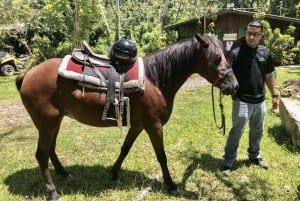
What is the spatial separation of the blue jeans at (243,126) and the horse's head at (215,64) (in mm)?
740

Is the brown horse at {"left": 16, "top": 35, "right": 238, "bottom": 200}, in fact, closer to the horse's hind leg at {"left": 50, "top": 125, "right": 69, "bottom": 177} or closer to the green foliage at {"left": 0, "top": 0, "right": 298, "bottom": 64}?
the horse's hind leg at {"left": 50, "top": 125, "right": 69, "bottom": 177}

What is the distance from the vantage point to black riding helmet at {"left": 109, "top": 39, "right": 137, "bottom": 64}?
3.76 metres

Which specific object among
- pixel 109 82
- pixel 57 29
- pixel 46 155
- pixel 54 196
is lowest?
pixel 54 196

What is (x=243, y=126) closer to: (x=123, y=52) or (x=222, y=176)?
(x=222, y=176)

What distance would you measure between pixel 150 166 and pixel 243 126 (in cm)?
137

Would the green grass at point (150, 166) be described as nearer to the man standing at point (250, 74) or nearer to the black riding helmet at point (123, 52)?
the man standing at point (250, 74)

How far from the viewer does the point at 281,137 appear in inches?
238

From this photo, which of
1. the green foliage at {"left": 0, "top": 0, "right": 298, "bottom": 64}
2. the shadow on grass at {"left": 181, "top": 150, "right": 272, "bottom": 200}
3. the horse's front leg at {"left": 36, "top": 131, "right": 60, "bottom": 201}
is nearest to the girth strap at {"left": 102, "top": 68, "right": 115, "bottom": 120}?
the horse's front leg at {"left": 36, "top": 131, "right": 60, "bottom": 201}

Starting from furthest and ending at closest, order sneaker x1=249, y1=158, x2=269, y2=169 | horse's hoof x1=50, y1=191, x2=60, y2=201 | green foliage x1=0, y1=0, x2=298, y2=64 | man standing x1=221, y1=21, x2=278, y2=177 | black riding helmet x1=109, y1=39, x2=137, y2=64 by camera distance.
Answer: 1. green foliage x1=0, y1=0, x2=298, y2=64
2. sneaker x1=249, y1=158, x2=269, y2=169
3. man standing x1=221, y1=21, x2=278, y2=177
4. horse's hoof x1=50, y1=191, x2=60, y2=201
5. black riding helmet x1=109, y1=39, x2=137, y2=64

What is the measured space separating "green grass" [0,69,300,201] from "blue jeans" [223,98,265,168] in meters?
0.24

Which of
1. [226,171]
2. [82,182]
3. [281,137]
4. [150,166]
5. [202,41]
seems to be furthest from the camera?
[281,137]

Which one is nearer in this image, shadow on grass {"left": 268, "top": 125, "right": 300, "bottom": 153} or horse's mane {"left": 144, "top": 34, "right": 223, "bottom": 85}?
horse's mane {"left": 144, "top": 34, "right": 223, "bottom": 85}

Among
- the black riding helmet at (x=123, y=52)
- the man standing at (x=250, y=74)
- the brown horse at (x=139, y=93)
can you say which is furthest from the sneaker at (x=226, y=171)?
the black riding helmet at (x=123, y=52)

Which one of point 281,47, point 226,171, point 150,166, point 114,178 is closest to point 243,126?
point 226,171
